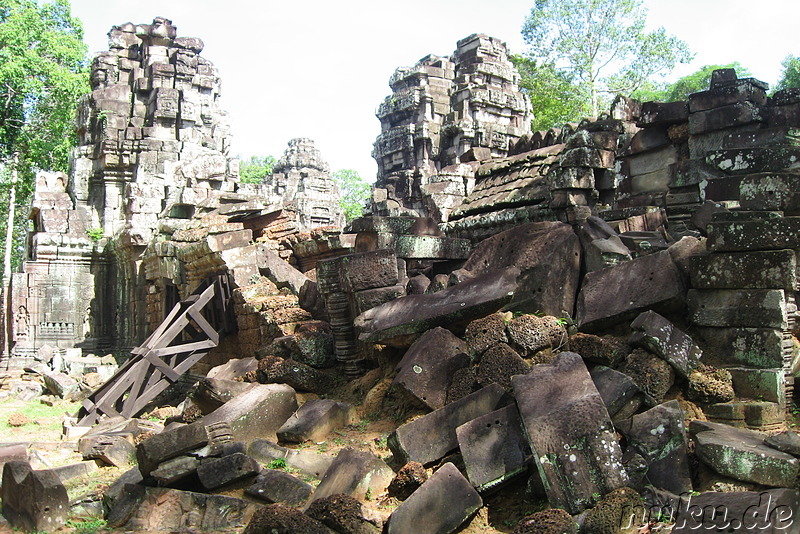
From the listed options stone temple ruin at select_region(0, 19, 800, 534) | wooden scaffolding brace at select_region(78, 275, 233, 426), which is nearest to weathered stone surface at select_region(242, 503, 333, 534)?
stone temple ruin at select_region(0, 19, 800, 534)

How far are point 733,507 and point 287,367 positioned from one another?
444 cm

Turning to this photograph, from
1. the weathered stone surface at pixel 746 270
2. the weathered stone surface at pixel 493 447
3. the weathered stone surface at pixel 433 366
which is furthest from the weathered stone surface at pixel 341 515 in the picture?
the weathered stone surface at pixel 746 270

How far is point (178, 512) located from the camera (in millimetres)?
4469

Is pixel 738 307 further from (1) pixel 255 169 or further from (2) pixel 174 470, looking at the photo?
(1) pixel 255 169

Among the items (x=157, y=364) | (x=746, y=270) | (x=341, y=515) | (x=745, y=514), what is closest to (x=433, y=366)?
(x=341, y=515)

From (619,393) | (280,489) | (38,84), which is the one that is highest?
(38,84)

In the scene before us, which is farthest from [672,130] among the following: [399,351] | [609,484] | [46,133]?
[46,133]

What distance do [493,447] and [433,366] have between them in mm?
1286

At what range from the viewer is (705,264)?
499cm

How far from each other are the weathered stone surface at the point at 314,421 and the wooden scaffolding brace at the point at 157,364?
374 cm

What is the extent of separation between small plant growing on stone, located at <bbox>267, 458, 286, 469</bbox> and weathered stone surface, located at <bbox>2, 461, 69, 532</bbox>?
138 cm

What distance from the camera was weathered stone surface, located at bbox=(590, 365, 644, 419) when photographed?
4286 millimetres

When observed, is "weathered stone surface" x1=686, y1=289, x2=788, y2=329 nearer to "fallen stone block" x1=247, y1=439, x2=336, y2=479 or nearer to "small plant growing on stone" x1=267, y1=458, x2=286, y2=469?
"fallen stone block" x1=247, y1=439, x2=336, y2=479

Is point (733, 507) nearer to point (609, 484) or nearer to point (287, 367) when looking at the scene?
point (609, 484)
